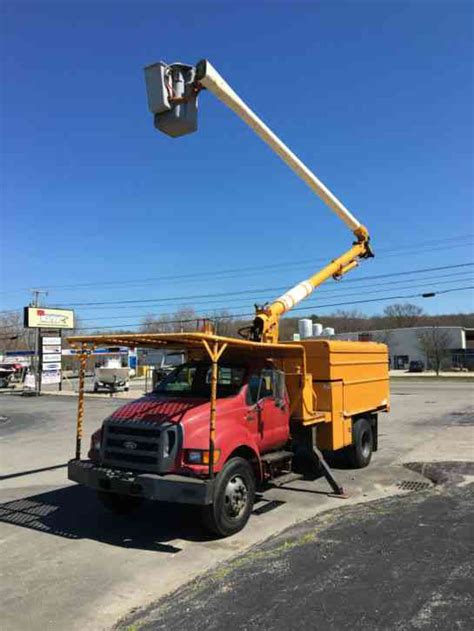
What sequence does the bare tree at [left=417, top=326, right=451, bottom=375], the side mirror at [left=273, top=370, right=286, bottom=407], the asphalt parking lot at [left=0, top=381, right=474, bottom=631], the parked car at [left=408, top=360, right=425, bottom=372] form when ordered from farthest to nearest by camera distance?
the parked car at [left=408, top=360, right=425, bottom=372] < the bare tree at [left=417, top=326, right=451, bottom=375] < the side mirror at [left=273, top=370, right=286, bottom=407] < the asphalt parking lot at [left=0, top=381, right=474, bottom=631]

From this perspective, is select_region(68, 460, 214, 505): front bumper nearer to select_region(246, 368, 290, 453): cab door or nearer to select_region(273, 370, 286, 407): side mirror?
select_region(246, 368, 290, 453): cab door

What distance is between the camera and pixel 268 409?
25.7ft

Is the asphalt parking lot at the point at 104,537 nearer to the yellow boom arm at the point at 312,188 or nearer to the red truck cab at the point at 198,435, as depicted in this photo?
the red truck cab at the point at 198,435

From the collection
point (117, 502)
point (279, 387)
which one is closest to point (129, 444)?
point (117, 502)

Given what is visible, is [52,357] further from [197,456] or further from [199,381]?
[197,456]

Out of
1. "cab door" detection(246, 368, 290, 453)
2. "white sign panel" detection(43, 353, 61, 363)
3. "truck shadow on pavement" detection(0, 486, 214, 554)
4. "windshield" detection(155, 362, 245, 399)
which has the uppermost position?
"white sign panel" detection(43, 353, 61, 363)

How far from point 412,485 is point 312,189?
19.8 ft

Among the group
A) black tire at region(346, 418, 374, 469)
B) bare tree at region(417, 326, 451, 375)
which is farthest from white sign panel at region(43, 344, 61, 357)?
bare tree at region(417, 326, 451, 375)

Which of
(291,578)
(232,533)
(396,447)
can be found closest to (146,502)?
(232,533)

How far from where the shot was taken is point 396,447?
42.2ft

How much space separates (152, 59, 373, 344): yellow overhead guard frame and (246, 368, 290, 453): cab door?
1.46 m

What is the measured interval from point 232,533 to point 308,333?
36676 mm

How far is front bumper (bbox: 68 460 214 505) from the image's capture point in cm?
602

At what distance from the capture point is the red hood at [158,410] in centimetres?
673
